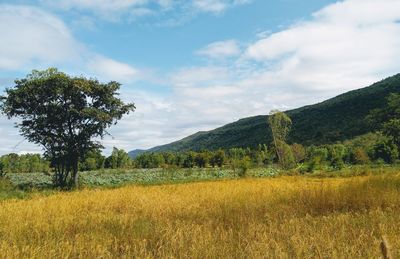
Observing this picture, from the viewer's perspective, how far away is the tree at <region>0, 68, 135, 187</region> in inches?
1030

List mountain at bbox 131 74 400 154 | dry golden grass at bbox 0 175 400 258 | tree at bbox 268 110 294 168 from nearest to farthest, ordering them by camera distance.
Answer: dry golden grass at bbox 0 175 400 258 < tree at bbox 268 110 294 168 < mountain at bbox 131 74 400 154

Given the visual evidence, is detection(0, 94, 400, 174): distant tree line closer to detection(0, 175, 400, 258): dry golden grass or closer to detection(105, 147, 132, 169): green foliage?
detection(105, 147, 132, 169): green foliage

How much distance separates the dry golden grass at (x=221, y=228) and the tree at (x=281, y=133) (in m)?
36.7

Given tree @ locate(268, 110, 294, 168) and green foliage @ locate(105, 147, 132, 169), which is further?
green foliage @ locate(105, 147, 132, 169)

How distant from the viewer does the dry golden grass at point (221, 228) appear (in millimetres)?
4402

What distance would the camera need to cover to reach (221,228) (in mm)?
5934

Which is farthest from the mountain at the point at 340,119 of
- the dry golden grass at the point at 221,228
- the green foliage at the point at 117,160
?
the dry golden grass at the point at 221,228

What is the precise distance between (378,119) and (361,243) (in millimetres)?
11717

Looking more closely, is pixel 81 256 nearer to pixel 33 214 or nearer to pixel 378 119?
pixel 33 214

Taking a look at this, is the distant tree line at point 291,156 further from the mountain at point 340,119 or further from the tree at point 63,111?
the mountain at point 340,119

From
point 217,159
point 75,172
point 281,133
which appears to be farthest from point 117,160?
point 75,172

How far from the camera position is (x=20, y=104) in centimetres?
2645

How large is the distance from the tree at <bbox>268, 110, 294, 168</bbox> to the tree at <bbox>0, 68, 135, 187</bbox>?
24244 mm

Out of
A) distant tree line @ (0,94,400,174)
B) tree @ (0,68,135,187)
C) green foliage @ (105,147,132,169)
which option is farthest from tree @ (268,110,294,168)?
green foliage @ (105,147,132,169)
